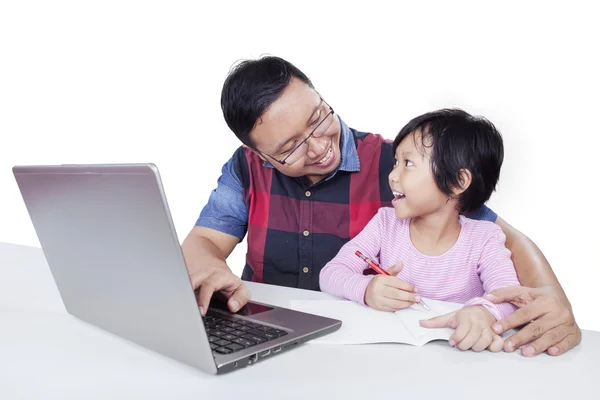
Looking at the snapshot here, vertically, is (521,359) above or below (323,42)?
below

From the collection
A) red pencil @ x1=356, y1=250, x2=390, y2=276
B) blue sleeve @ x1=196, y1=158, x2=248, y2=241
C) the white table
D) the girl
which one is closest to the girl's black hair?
the girl

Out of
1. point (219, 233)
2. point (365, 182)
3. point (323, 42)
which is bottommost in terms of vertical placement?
point (219, 233)

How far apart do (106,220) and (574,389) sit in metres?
0.67

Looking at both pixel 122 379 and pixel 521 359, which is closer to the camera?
pixel 122 379

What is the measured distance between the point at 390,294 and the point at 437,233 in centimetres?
36

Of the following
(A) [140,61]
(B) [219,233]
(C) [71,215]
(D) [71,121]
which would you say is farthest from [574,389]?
(D) [71,121]

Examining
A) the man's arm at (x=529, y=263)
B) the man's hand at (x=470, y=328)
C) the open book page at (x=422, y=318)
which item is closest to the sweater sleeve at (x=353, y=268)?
the open book page at (x=422, y=318)

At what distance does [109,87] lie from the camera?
3.24m

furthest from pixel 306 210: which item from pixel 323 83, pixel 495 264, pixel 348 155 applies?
pixel 323 83

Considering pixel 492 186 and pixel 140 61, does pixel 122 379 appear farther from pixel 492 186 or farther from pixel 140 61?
pixel 140 61

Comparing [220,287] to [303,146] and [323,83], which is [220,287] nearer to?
[303,146]

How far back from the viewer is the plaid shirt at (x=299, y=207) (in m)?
1.72

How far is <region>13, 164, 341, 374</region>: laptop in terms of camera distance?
0.73m

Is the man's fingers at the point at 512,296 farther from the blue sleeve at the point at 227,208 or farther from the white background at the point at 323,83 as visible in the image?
the white background at the point at 323,83
